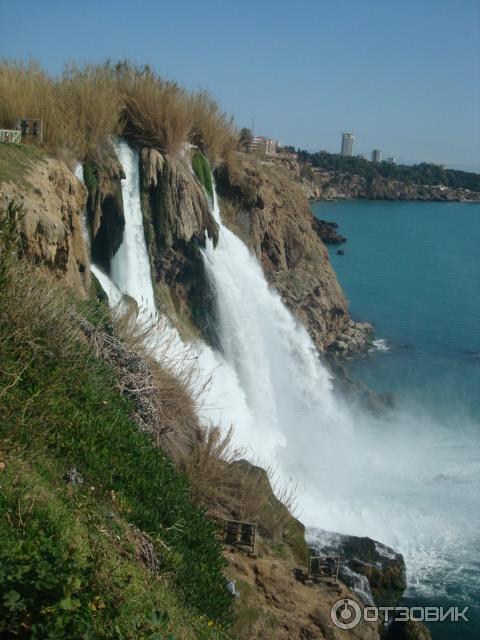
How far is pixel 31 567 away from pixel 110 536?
1414 mm

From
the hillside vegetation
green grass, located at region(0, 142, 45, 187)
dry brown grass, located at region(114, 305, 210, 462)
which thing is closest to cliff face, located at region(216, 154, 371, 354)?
green grass, located at region(0, 142, 45, 187)

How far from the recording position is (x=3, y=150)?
1180cm

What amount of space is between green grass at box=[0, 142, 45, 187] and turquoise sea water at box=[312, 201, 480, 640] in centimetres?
898

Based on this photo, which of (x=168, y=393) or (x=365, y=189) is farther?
(x=365, y=189)

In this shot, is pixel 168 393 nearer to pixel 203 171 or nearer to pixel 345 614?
pixel 345 614

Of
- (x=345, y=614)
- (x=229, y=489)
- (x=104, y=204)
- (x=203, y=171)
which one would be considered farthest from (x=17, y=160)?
(x=345, y=614)

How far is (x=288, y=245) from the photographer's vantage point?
26.3m

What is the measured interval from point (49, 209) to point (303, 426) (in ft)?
32.3

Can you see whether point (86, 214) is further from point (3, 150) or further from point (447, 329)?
point (447, 329)

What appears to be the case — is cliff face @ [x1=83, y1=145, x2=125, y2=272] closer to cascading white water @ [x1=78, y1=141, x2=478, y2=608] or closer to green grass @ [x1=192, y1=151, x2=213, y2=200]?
cascading white water @ [x1=78, y1=141, x2=478, y2=608]

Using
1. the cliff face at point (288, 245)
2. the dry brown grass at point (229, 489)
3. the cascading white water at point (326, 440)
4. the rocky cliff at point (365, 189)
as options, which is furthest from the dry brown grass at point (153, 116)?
the rocky cliff at point (365, 189)
